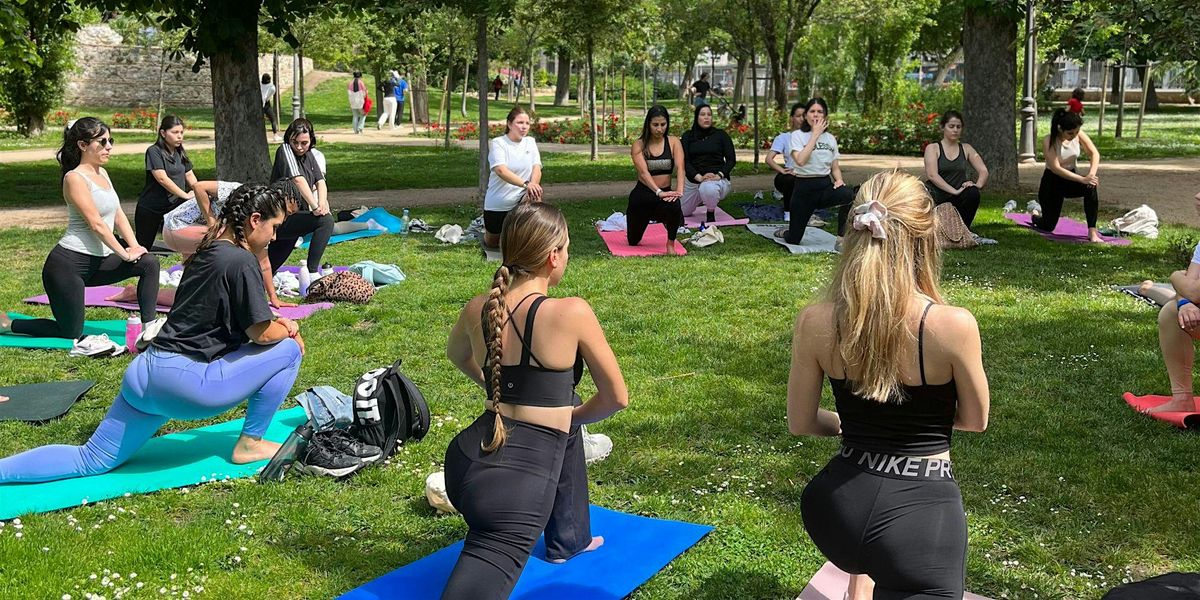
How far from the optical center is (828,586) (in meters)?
4.04

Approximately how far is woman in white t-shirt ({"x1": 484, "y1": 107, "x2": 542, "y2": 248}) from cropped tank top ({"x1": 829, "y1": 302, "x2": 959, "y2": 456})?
752 centimetres

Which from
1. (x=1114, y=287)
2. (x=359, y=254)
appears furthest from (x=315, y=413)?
(x=1114, y=287)

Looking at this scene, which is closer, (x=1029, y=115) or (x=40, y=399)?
(x=40, y=399)

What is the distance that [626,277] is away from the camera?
33.0 ft

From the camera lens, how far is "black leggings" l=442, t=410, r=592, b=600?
11.0ft

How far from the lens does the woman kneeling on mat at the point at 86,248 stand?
283 inches

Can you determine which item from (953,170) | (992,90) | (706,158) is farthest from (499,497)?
(992,90)

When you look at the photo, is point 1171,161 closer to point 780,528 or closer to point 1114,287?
point 1114,287

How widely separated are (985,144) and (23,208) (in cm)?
1340

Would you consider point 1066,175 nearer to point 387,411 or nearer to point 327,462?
point 387,411

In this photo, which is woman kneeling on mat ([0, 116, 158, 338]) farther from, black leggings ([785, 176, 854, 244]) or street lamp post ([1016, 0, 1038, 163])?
street lamp post ([1016, 0, 1038, 163])

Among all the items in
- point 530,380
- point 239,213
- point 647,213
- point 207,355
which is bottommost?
point 207,355

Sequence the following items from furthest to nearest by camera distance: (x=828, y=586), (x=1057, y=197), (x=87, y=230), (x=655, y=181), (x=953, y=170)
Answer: (x=1057, y=197) → (x=655, y=181) → (x=953, y=170) → (x=87, y=230) → (x=828, y=586)

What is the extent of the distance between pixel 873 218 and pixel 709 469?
2.77m
